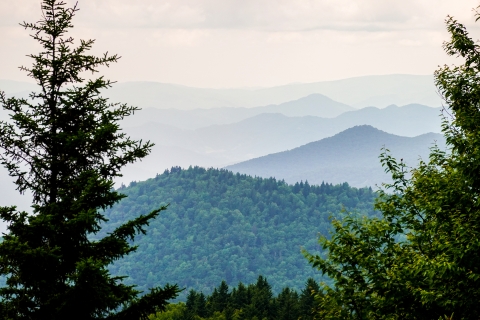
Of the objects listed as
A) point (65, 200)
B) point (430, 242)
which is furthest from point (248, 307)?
point (65, 200)

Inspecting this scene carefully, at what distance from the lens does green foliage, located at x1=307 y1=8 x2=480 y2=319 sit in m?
14.8

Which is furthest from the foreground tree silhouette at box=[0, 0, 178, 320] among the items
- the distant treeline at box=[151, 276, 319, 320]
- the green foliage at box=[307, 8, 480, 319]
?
the distant treeline at box=[151, 276, 319, 320]

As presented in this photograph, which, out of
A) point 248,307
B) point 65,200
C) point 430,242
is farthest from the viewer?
point 248,307

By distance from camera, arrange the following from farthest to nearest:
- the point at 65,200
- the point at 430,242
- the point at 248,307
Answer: the point at 248,307
the point at 430,242
the point at 65,200

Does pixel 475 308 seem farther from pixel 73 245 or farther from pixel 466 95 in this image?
pixel 73 245

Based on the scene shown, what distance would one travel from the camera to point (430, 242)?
723 inches

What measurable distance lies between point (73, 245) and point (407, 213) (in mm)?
11130

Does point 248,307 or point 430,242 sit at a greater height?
point 248,307

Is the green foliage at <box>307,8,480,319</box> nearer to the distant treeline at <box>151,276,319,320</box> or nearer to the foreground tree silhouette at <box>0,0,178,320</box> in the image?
the foreground tree silhouette at <box>0,0,178,320</box>

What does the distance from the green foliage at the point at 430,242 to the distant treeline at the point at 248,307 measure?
5475 centimetres

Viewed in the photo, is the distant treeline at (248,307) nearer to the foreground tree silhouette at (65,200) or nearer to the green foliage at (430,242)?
the green foliage at (430,242)

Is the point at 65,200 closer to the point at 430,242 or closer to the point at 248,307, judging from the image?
the point at 430,242

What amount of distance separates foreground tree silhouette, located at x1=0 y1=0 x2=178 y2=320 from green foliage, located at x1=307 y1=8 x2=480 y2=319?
6.17 metres

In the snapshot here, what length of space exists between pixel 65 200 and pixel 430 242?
1040cm
